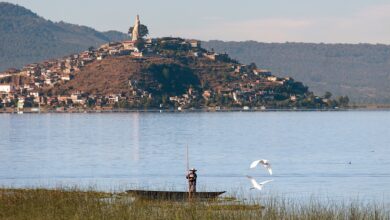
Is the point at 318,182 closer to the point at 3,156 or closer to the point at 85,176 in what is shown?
the point at 85,176

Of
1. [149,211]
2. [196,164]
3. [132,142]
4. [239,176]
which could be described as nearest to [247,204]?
[149,211]

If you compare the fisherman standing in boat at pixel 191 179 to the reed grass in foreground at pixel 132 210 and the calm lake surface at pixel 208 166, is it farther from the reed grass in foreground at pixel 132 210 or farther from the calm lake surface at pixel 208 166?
the calm lake surface at pixel 208 166

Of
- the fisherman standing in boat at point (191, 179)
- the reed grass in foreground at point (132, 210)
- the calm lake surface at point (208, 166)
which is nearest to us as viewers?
the reed grass in foreground at point (132, 210)

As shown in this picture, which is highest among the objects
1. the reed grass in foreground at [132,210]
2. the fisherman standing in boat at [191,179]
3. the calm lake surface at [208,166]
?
the fisherman standing in boat at [191,179]

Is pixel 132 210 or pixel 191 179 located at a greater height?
pixel 191 179

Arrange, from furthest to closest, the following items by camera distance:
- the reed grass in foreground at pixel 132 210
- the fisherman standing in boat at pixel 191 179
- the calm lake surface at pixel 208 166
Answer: the calm lake surface at pixel 208 166 < the fisherman standing in boat at pixel 191 179 < the reed grass in foreground at pixel 132 210

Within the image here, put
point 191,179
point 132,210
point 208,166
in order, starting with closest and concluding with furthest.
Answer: point 132,210 → point 191,179 → point 208,166

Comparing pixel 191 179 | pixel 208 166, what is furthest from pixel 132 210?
pixel 208 166

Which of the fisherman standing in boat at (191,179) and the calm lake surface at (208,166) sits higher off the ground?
the fisherman standing in boat at (191,179)

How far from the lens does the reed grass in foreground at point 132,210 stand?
106 feet

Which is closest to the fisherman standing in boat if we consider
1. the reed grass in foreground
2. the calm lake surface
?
the reed grass in foreground

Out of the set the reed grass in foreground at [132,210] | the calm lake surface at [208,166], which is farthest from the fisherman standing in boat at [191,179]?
Result: the calm lake surface at [208,166]

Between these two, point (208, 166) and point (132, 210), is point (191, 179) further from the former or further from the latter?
point (208, 166)

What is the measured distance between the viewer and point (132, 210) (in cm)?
3341
